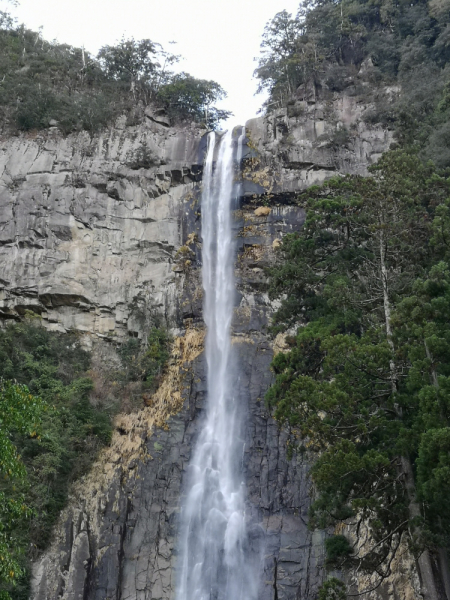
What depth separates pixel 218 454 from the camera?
2089 cm

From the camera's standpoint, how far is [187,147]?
29.2 meters

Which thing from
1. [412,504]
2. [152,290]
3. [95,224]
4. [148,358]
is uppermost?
[95,224]

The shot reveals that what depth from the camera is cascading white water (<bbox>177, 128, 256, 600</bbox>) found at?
17891mm

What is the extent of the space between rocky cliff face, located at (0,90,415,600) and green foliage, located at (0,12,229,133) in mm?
1400

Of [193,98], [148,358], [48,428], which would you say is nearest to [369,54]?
[193,98]

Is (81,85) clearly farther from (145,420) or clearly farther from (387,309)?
(387,309)

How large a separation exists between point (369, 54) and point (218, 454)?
73.1ft

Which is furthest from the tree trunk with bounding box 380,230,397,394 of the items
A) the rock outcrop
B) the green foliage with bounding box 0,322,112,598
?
the rock outcrop

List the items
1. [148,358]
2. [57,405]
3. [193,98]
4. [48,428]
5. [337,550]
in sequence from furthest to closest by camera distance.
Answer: [193,98]
[148,358]
[57,405]
[48,428]
[337,550]

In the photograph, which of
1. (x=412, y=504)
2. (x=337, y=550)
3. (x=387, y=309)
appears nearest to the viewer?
(x=412, y=504)

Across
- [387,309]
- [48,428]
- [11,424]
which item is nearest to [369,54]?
[387,309]

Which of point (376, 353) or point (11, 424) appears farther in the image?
point (376, 353)

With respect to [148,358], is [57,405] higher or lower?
lower

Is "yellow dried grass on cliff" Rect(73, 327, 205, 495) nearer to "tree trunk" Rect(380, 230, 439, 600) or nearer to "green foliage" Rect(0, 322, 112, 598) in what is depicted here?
"green foliage" Rect(0, 322, 112, 598)
